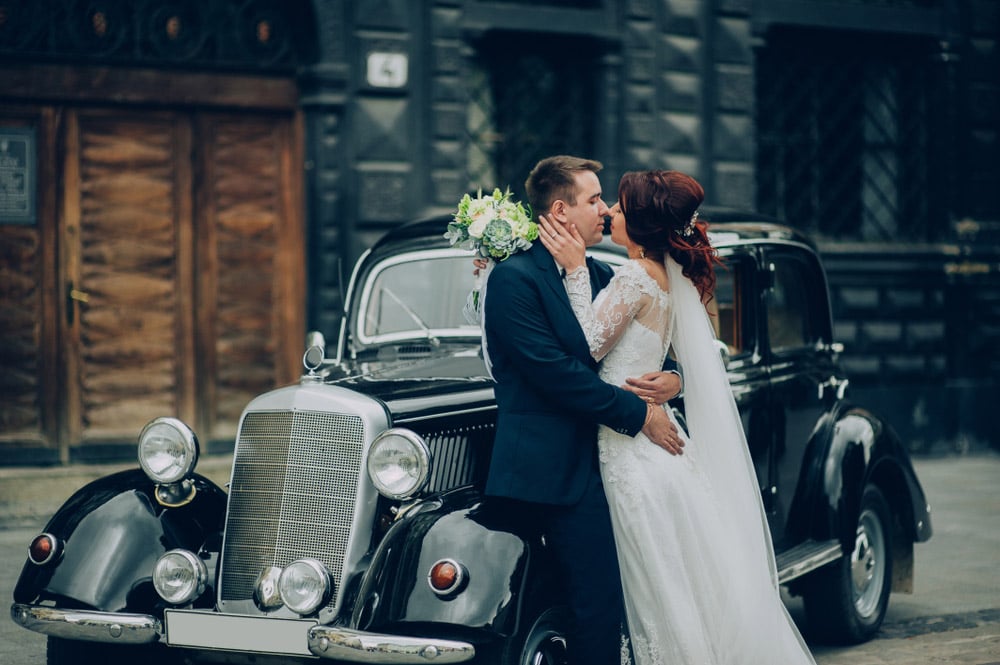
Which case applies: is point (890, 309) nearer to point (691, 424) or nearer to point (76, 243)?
point (76, 243)

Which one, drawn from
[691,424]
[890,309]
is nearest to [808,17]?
[890,309]

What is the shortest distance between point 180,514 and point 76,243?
533 cm

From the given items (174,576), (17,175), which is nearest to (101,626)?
(174,576)

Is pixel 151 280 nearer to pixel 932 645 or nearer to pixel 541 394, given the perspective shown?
pixel 932 645

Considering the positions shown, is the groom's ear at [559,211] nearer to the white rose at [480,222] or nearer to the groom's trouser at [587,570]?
the white rose at [480,222]

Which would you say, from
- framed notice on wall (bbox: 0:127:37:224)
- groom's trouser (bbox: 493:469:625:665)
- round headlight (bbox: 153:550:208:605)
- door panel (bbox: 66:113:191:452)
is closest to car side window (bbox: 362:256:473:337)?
groom's trouser (bbox: 493:469:625:665)

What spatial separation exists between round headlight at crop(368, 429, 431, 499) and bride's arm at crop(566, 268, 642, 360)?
65 centimetres

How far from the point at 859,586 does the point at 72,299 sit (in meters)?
5.74

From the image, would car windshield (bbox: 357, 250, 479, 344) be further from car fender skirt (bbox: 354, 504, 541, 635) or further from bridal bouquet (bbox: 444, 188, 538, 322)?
car fender skirt (bbox: 354, 504, 541, 635)

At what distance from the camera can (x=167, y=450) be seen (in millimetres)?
4855

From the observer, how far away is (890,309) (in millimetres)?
12195

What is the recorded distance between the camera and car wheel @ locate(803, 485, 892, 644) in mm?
6160

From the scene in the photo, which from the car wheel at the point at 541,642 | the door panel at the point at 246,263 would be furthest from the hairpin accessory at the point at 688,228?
the door panel at the point at 246,263

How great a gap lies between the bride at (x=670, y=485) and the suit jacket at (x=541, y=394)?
0.40 feet
